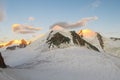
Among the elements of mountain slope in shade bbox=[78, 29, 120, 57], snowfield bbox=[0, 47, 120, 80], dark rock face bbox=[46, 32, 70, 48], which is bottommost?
mountain slope in shade bbox=[78, 29, 120, 57]

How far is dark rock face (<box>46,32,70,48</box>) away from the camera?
121 meters

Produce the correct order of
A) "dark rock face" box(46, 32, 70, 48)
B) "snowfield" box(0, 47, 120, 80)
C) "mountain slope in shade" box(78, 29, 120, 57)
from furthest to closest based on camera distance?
"mountain slope in shade" box(78, 29, 120, 57) → "dark rock face" box(46, 32, 70, 48) → "snowfield" box(0, 47, 120, 80)

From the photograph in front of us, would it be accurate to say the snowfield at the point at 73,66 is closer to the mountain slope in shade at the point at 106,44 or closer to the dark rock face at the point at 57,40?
the dark rock face at the point at 57,40

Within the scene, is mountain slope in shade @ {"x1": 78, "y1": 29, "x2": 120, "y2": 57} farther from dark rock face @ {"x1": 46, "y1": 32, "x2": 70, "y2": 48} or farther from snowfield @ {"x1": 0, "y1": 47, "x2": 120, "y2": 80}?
snowfield @ {"x1": 0, "y1": 47, "x2": 120, "y2": 80}

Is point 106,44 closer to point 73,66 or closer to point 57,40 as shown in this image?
point 57,40

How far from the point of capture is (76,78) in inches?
2579

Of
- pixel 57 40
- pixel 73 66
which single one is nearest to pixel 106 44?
pixel 57 40

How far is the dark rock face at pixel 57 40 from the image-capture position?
397 ft

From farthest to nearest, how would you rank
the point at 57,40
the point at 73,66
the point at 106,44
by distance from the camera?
the point at 106,44, the point at 57,40, the point at 73,66

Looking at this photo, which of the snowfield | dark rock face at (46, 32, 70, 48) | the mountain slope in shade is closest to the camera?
the snowfield

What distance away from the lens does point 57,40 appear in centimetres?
12425

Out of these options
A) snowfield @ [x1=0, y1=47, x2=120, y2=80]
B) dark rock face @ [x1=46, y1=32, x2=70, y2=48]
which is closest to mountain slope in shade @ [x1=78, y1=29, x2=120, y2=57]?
dark rock face @ [x1=46, y1=32, x2=70, y2=48]

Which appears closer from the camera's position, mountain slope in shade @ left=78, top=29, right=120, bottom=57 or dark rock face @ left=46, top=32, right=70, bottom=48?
dark rock face @ left=46, top=32, right=70, bottom=48

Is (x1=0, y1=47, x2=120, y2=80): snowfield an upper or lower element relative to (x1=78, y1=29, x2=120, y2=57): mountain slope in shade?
upper
